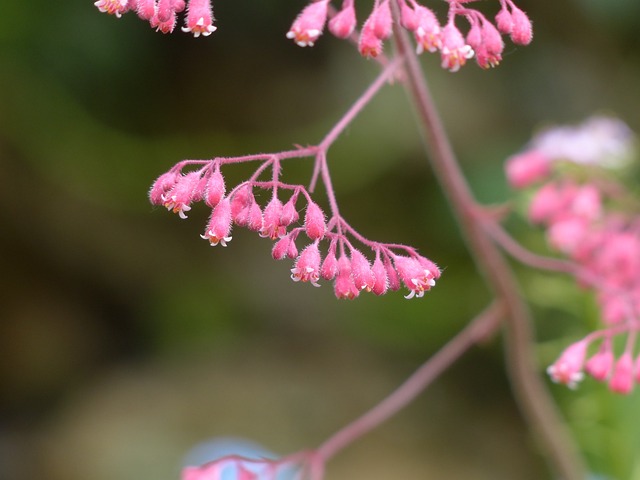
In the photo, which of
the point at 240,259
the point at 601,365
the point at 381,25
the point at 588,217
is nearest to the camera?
the point at 381,25

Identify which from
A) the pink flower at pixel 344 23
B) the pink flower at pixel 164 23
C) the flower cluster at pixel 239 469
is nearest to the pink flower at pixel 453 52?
the pink flower at pixel 344 23

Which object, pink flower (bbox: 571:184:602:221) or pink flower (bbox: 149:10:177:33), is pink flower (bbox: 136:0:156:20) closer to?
pink flower (bbox: 149:10:177:33)

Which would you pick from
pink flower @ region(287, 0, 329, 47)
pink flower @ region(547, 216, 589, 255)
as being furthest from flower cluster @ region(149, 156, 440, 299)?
pink flower @ region(547, 216, 589, 255)

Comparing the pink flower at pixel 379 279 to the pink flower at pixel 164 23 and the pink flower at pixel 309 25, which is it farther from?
the pink flower at pixel 164 23

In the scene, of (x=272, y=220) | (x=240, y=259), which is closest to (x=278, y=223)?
(x=272, y=220)

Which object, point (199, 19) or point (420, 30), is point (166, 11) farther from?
point (420, 30)

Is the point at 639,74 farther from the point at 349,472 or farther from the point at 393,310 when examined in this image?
the point at 349,472
